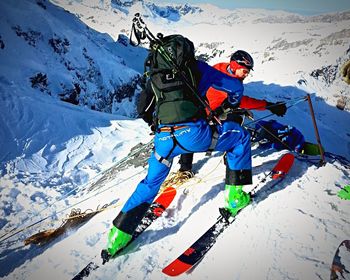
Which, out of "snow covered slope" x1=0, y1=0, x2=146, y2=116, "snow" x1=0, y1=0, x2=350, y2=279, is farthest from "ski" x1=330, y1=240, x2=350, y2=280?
"snow covered slope" x1=0, y1=0, x2=146, y2=116

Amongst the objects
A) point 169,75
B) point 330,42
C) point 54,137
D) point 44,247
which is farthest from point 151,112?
point 330,42

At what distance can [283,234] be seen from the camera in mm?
3439

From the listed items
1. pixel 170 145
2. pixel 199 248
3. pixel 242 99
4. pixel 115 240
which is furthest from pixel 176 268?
pixel 242 99

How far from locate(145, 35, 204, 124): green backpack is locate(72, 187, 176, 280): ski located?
1.59 metres

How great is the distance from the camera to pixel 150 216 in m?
4.38

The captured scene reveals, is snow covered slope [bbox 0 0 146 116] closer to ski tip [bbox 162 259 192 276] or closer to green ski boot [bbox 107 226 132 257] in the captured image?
green ski boot [bbox 107 226 132 257]

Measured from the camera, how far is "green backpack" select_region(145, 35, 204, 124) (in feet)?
11.0

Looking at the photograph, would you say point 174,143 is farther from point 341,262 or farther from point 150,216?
point 341,262

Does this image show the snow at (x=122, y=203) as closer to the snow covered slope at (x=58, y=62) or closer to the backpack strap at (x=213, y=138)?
the backpack strap at (x=213, y=138)

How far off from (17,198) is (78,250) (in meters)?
6.09

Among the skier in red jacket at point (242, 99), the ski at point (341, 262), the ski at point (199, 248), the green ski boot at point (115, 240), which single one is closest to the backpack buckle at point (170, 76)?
the skier in red jacket at point (242, 99)

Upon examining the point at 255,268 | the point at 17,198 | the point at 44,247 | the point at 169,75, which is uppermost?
the point at 169,75

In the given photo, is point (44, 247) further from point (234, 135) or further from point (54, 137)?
point (54, 137)

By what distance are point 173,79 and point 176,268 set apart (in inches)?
88.9
